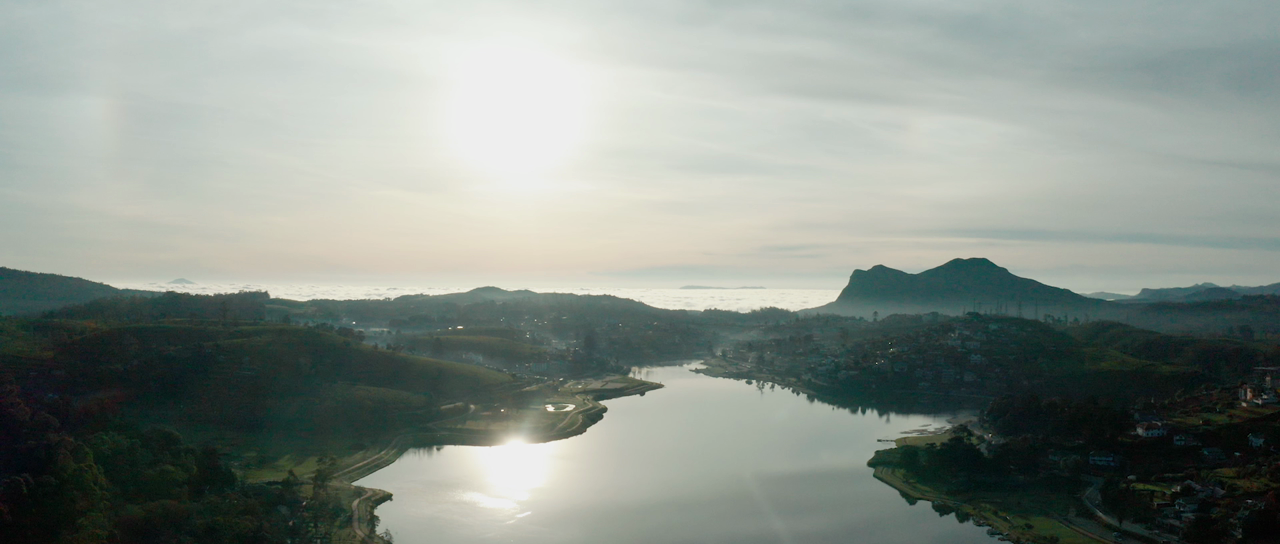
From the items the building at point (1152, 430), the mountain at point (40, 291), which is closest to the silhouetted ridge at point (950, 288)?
the building at point (1152, 430)

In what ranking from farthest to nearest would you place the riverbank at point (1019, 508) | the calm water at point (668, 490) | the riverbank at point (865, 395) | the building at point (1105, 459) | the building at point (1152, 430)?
the riverbank at point (865, 395)
the building at point (1152, 430)
the building at point (1105, 459)
the calm water at point (668, 490)
the riverbank at point (1019, 508)

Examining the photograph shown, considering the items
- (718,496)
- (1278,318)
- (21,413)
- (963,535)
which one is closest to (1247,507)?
→ (963,535)

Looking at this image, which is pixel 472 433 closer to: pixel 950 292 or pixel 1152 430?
pixel 1152 430

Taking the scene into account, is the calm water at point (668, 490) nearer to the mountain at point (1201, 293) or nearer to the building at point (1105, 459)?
the building at point (1105, 459)

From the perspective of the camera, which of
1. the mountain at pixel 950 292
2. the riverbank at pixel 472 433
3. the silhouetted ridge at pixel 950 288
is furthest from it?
the silhouetted ridge at pixel 950 288

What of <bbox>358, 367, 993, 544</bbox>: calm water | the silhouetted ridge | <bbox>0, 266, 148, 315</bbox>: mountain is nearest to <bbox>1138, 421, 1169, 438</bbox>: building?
<bbox>358, 367, 993, 544</bbox>: calm water

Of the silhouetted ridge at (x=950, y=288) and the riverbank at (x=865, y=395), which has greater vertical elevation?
the silhouetted ridge at (x=950, y=288)

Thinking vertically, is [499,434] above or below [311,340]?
below

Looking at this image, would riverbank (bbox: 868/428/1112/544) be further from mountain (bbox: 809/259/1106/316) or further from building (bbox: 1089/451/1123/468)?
mountain (bbox: 809/259/1106/316)

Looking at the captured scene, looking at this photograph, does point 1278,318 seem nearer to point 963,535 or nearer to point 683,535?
point 963,535
